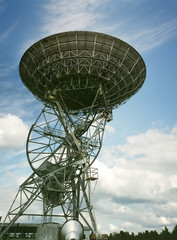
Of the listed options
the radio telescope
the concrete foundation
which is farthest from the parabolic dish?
the concrete foundation

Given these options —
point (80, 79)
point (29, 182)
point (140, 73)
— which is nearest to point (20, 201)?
point (29, 182)

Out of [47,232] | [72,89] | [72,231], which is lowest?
[72,231]

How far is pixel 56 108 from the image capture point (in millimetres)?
24094

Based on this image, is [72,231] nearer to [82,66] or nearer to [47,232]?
[47,232]

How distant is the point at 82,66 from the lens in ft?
70.2

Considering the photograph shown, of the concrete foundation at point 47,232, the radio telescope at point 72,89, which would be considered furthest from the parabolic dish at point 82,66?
the concrete foundation at point 47,232

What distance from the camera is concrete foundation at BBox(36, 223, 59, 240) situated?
19422mm

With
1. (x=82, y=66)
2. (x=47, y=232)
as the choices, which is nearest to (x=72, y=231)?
(x=47, y=232)

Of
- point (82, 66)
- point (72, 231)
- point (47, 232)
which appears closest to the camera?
point (72, 231)

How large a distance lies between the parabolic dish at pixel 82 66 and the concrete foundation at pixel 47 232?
11.8 metres

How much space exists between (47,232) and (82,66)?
15.3m

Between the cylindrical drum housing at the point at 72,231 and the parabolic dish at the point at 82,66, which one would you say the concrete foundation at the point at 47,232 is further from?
the parabolic dish at the point at 82,66

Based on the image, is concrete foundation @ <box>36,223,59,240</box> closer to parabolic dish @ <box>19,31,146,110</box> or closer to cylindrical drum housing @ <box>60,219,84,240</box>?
cylindrical drum housing @ <box>60,219,84,240</box>

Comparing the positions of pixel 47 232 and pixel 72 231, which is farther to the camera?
pixel 47 232
